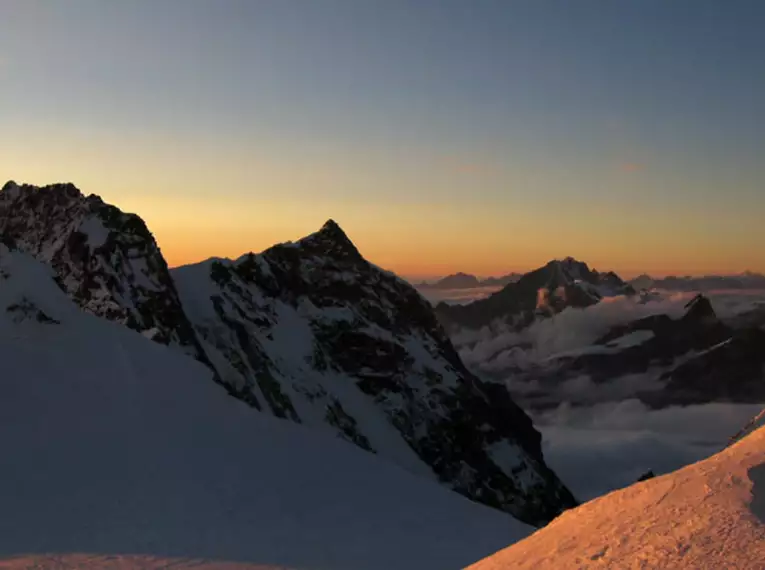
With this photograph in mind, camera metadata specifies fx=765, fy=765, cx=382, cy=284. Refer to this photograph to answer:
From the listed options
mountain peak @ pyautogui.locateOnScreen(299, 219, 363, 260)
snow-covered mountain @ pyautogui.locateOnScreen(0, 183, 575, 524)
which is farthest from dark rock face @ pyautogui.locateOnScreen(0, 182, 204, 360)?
mountain peak @ pyautogui.locateOnScreen(299, 219, 363, 260)

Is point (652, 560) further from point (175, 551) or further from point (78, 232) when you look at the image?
point (78, 232)

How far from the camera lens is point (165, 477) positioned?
25656 mm

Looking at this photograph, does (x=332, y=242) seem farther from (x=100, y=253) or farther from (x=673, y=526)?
(x=673, y=526)

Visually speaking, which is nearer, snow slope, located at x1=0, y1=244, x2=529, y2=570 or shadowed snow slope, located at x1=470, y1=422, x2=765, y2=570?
shadowed snow slope, located at x1=470, y1=422, x2=765, y2=570

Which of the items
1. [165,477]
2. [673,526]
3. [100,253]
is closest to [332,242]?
[100,253]

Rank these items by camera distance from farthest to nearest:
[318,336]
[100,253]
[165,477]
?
[318,336]
[100,253]
[165,477]

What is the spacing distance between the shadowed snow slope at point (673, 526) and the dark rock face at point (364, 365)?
287 ft

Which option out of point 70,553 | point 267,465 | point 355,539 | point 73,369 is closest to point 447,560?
point 355,539

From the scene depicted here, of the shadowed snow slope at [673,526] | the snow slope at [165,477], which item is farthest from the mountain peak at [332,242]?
the shadowed snow slope at [673,526]

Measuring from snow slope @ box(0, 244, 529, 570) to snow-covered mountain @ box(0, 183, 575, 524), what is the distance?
4274 centimetres

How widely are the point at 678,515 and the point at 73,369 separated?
83.6 feet

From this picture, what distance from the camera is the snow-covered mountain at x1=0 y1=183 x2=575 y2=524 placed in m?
86.4

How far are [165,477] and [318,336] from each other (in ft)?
374

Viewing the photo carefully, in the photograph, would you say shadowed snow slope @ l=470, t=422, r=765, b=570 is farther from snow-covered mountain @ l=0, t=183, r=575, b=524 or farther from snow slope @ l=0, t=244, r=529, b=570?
snow-covered mountain @ l=0, t=183, r=575, b=524
